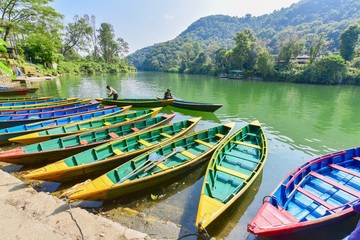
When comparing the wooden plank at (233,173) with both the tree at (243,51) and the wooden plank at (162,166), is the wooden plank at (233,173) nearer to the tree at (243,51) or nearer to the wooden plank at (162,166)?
the wooden plank at (162,166)

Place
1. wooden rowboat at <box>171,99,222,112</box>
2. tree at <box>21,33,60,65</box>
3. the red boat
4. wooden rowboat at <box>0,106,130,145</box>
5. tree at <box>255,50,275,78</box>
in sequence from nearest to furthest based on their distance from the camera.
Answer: wooden rowboat at <box>0,106,130,145</box> → wooden rowboat at <box>171,99,222,112</box> → the red boat → tree at <box>21,33,60,65</box> → tree at <box>255,50,275,78</box>

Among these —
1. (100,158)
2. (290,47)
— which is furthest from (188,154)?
(290,47)

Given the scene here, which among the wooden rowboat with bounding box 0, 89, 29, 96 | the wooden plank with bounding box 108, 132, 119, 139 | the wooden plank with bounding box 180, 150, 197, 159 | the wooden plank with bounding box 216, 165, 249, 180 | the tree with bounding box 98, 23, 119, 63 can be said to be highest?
the tree with bounding box 98, 23, 119, 63

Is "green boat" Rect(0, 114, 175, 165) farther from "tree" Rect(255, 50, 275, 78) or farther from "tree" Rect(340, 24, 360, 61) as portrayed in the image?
"tree" Rect(340, 24, 360, 61)

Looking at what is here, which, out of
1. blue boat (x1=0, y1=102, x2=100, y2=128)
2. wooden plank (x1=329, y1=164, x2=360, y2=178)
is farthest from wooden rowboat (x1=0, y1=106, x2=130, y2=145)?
wooden plank (x1=329, y1=164, x2=360, y2=178)

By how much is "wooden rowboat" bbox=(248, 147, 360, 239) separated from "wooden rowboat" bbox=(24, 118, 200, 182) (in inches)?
198

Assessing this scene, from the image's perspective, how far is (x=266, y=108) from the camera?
21.9 meters

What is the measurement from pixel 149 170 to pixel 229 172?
2.84 meters

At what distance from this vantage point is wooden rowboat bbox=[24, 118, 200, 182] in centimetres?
626

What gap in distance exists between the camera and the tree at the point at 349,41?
165 feet

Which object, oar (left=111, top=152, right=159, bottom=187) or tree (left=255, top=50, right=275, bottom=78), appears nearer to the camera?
oar (left=111, top=152, right=159, bottom=187)

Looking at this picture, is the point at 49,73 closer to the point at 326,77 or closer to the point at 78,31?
the point at 78,31

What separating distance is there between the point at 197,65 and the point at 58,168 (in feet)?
305

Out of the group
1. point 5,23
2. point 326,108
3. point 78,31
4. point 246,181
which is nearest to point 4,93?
point 5,23
